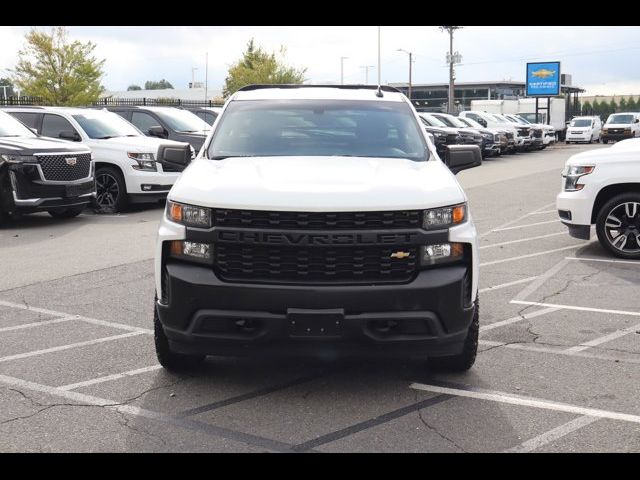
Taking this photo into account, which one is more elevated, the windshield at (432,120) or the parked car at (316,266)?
the windshield at (432,120)

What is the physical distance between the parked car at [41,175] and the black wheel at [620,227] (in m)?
7.95

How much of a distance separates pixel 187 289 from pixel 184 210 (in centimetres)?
48

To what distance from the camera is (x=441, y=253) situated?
4844 millimetres

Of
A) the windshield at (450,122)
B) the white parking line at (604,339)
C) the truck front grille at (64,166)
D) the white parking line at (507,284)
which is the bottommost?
the white parking line at (604,339)

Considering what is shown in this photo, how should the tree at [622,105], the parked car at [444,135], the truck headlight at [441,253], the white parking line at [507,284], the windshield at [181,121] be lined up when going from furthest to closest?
the tree at [622,105] → the parked car at [444,135] → the windshield at [181,121] → the white parking line at [507,284] → the truck headlight at [441,253]

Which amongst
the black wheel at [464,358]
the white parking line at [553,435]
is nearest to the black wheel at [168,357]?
the black wheel at [464,358]

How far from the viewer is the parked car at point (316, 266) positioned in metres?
4.66

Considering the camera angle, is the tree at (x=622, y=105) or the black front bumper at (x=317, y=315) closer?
the black front bumper at (x=317, y=315)

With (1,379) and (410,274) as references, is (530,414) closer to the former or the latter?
(410,274)

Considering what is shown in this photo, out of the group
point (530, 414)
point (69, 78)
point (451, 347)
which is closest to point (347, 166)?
point (451, 347)

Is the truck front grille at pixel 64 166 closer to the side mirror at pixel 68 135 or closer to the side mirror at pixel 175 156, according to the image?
the side mirror at pixel 68 135

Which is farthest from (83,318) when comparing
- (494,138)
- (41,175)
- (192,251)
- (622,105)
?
(622,105)

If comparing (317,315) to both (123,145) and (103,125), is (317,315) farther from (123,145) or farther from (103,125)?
(103,125)

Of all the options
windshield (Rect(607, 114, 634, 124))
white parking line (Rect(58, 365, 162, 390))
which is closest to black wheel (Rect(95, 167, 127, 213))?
white parking line (Rect(58, 365, 162, 390))
